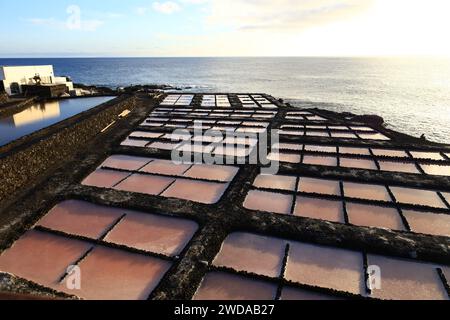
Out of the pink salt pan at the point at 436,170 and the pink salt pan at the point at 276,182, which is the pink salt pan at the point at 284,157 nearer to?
the pink salt pan at the point at 276,182

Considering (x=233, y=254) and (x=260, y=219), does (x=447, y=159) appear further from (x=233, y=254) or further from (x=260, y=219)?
(x=233, y=254)

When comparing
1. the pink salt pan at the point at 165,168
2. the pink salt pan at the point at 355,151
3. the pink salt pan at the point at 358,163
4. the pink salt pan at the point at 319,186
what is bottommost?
the pink salt pan at the point at 319,186

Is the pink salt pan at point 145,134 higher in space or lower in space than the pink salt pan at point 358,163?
higher

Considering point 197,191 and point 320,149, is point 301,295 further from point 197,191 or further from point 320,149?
point 320,149

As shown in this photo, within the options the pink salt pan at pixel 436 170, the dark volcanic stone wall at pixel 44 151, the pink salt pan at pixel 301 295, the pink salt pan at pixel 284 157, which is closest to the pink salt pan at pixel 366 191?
the pink salt pan at pixel 284 157

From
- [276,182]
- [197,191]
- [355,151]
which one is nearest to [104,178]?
[197,191]
